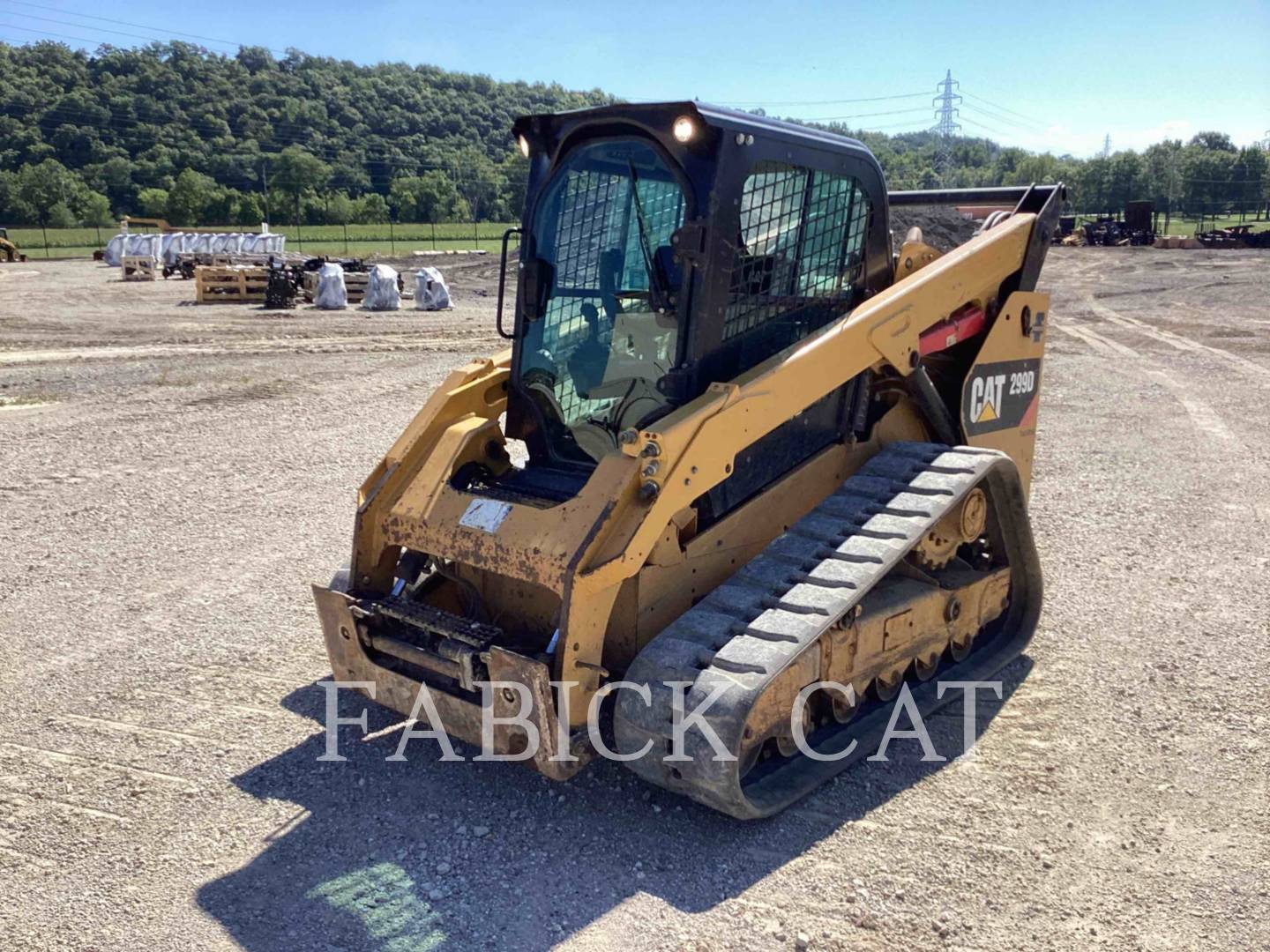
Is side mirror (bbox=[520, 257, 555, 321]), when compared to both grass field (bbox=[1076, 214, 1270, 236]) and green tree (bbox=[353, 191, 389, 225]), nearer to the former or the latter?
grass field (bbox=[1076, 214, 1270, 236])

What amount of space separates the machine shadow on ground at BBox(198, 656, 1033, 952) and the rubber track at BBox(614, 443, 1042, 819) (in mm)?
172

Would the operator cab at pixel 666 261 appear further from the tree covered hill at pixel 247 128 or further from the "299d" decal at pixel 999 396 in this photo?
the tree covered hill at pixel 247 128

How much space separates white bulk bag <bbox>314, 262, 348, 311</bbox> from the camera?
23.0m

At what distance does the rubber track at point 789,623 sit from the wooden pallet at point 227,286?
22337 mm

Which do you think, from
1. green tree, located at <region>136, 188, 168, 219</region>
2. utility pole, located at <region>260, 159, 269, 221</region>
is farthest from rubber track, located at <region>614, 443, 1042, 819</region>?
utility pole, located at <region>260, 159, 269, 221</region>

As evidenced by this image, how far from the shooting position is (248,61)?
126500mm

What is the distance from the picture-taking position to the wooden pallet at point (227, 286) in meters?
24.3

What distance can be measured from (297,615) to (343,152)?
110339 mm

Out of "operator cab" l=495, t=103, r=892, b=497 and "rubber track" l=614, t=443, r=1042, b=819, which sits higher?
"operator cab" l=495, t=103, r=892, b=497

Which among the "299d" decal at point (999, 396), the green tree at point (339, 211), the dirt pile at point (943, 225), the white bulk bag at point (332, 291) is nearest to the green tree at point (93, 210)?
the green tree at point (339, 211)

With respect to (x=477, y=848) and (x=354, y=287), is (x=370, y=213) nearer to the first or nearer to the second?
(x=354, y=287)

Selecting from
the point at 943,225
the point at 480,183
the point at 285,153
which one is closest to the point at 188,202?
the point at 285,153

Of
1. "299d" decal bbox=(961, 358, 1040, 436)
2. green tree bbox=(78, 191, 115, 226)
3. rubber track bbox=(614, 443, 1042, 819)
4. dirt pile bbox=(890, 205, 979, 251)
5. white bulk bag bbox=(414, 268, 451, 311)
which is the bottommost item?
rubber track bbox=(614, 443, 1042, 819)

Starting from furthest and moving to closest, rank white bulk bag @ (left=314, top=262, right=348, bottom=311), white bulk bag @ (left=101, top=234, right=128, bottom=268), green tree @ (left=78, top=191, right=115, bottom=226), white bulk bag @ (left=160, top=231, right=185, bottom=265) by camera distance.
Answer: green tree @ (left=78, top=191, right=115, bottom=226)
white bulk bag @ (left=101, top=234, right=128, bottom=268)
white bulk bag @ (left=160, top=231, right=185, bottom=265)
white bulk bag @ (left=314, top=262, right=348, bottom=311)
